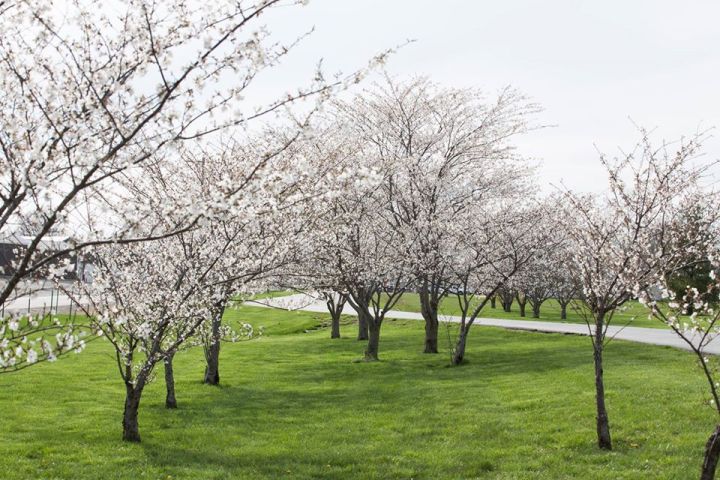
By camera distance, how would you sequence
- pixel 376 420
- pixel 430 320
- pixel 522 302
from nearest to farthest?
pixel 376 420, pixel 430 320, pixel 522 302

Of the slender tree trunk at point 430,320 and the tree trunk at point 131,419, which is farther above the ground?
the slender tree trunk at point 430,320

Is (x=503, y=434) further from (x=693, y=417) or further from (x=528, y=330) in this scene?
(x=528, y=330)

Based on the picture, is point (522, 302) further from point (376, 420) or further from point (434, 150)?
point (376, 420)

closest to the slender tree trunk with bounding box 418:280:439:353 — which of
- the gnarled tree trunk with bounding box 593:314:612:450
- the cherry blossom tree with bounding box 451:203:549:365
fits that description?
the cherry blossom tree with bounding box 451:203:549:365

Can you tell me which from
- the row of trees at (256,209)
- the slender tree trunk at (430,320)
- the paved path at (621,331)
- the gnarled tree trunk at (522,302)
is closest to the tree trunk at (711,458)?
the row of trees at (256,209)

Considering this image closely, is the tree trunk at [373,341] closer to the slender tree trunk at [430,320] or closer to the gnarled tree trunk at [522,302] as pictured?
the slender tree trunk at [430,320]

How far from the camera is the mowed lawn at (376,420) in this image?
10.7 m

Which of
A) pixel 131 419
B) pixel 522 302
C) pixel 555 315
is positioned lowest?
pixel 131 419

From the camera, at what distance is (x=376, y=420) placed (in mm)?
14523

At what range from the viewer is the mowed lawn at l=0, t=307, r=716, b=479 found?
10656 mm

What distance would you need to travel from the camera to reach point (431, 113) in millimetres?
27266

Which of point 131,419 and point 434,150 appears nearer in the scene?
point 131,419

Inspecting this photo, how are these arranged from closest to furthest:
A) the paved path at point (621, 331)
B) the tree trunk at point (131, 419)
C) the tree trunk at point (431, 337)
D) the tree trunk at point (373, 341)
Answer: the tree trunk at point (131, 419)
the paved path at point (621, 331)
the tree trunk at point (373, 341)
the tree trunk at point (431, 337)

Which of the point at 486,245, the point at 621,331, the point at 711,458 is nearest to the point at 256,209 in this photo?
the point at 711,458
